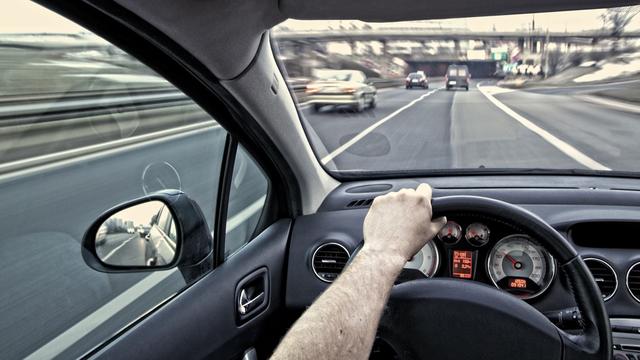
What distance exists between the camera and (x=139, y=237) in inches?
87.6

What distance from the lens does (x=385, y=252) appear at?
156 centimetres

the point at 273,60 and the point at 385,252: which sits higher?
the point at 273,60

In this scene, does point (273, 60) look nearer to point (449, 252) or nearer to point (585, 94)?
point (449, 252)

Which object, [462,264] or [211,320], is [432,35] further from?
[211,320]

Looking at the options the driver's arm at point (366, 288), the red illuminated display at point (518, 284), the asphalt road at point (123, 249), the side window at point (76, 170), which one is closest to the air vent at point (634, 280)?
the red illuminated display at point (518, 284)

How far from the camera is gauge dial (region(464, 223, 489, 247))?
299 centimetres

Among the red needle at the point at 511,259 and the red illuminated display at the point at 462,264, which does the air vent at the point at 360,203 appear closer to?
the red illuminated display at the point at 462,264

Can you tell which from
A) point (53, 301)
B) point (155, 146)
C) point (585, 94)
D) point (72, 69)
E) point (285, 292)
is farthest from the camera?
point (585, 94)

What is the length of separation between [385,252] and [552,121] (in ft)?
12.6

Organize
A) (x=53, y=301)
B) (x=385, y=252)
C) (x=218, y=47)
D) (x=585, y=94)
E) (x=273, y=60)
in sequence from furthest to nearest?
(x=585, y=94), (x=273, y=60), (x=53, y=301), (x=218, y=47), (x=385, y=252)

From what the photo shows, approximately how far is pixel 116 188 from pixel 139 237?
1201 mm

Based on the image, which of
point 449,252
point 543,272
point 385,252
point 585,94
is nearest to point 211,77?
point 385,252

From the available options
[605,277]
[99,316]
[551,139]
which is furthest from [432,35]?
[99,316]

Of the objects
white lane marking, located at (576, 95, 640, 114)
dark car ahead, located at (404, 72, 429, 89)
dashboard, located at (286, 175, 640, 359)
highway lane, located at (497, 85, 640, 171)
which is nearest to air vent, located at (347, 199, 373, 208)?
dashboard, located at (286, 175, 640, 359)
